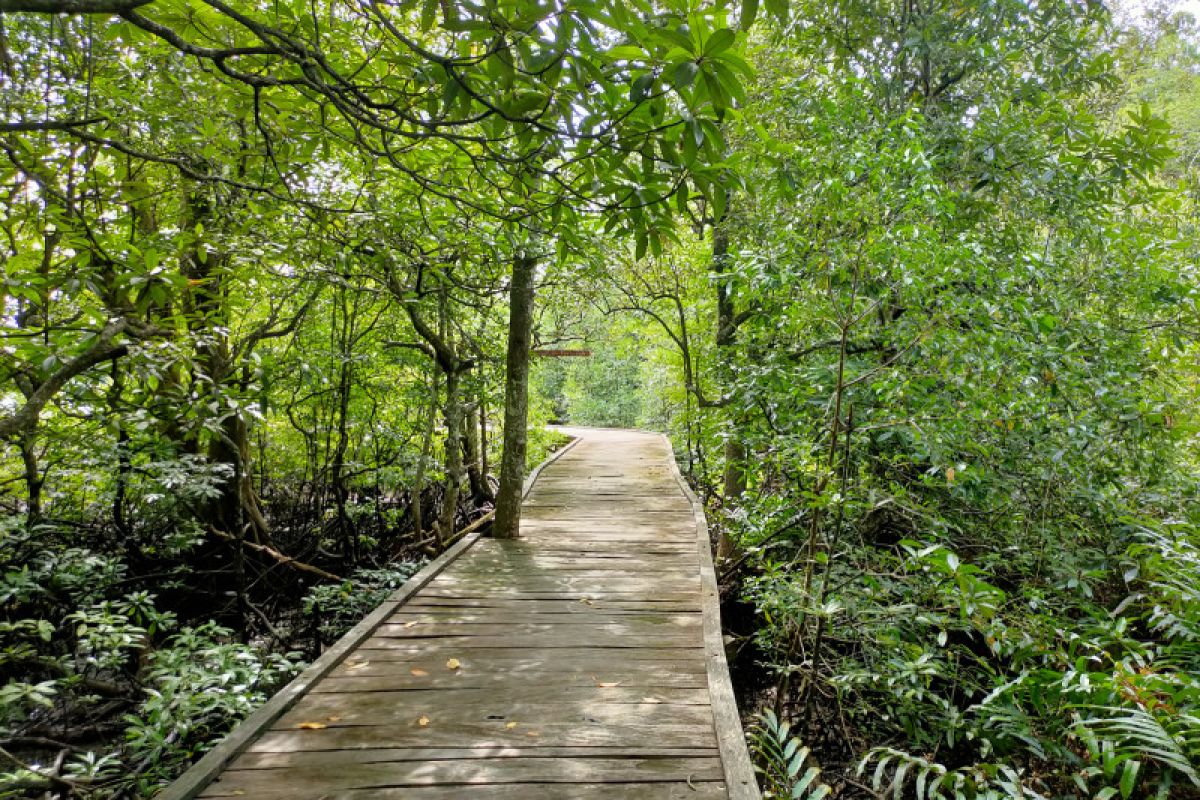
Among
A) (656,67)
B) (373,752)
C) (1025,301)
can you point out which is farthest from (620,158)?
(1025,301)

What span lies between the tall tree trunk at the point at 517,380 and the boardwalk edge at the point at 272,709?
1191mm

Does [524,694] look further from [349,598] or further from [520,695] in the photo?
[349,598]

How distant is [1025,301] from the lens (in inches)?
133

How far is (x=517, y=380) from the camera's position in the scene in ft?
17.0

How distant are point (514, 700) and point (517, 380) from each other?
2.87 metres

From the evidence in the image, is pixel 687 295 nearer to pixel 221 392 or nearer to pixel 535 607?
pixel 535 607

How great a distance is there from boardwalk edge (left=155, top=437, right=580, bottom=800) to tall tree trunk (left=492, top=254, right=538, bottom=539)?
119 centimetres

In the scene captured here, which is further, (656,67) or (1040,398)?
(1040,398)

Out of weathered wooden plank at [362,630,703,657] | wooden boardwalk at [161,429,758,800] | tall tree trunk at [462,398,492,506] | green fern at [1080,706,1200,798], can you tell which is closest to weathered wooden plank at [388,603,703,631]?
wooden boardwalk at [161,429,758,800]

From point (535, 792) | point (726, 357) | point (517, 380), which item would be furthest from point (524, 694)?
point (726, 357)

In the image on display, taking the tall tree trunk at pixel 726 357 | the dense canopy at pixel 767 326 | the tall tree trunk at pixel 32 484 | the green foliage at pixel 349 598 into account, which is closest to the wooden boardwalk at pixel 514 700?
the dense canopy at pixel 767 326

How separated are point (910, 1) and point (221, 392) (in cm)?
559

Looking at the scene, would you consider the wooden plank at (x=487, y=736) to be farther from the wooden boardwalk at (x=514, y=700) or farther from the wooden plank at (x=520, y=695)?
the wooden plank at (x=520, y=695)

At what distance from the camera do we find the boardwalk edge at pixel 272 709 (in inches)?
85.7
